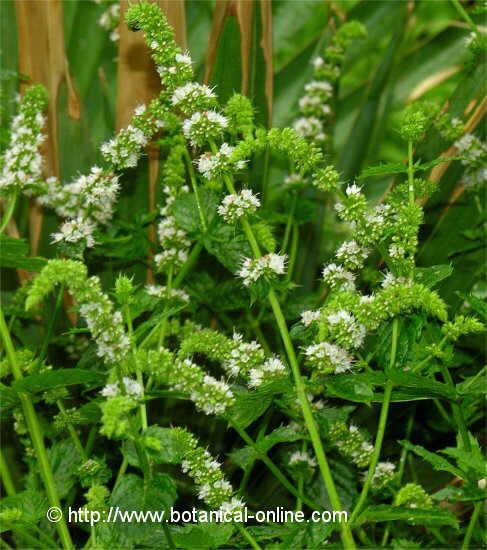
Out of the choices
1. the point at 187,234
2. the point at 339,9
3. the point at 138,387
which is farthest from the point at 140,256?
the point at 339,9

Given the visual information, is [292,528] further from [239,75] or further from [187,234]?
[239,75]

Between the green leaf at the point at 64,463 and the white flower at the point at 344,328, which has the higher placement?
the white flower at the point at 344,328

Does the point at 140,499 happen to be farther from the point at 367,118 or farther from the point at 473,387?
the point at 367,118

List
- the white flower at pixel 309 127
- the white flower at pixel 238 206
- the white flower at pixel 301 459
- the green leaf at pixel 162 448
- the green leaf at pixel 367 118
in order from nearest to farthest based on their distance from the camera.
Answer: the green leaf at pixel 162 448, the white flower at pixel 238 206, the white flower at pixel 301 459, the white flower at pixel 309 127, the green leaf at pixel 367 118

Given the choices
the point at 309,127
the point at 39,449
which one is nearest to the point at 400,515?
the point at 39,449

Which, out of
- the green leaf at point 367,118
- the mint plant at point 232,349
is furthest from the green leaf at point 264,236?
the green leaf at point 367,118

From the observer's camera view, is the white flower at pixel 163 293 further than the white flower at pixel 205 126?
Yes

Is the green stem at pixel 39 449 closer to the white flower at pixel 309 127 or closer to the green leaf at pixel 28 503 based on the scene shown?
the green leaf at pixel 28 503

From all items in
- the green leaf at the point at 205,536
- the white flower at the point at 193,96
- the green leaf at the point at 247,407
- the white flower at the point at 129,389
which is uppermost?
the white flower at the point at 193,96
